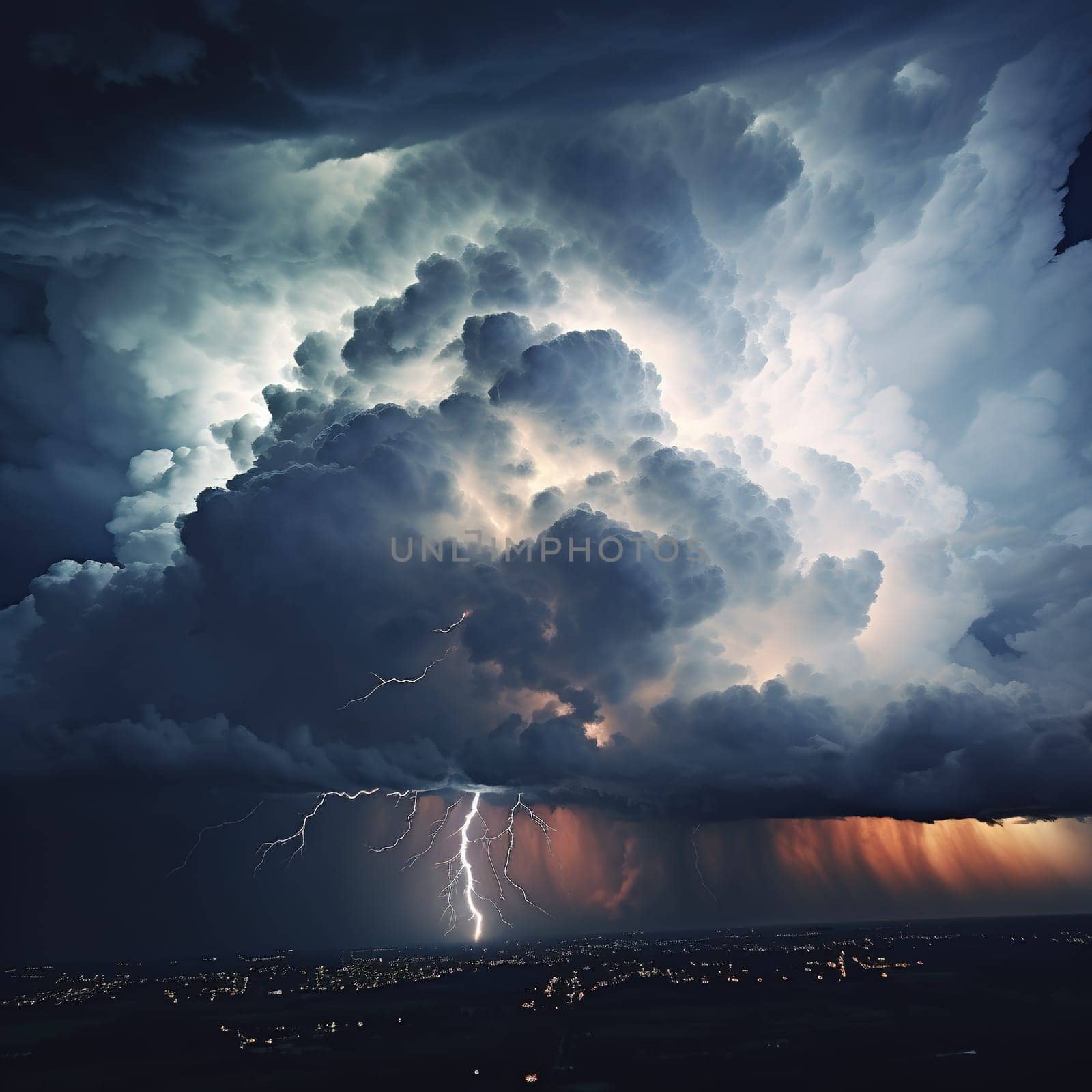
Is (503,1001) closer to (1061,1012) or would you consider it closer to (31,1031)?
(31,1031)

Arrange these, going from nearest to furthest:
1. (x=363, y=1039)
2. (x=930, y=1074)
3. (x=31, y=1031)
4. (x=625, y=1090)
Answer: (x=625, y=1090)
(x=930, y=1074)
(x=363, y=1039)
(x=31, y=1031)

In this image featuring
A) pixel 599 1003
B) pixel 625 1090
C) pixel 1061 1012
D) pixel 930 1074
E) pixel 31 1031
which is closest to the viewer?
pixel 625 1090

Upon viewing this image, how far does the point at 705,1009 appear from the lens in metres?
173

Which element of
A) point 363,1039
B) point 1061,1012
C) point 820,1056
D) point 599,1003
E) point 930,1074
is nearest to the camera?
point 930,1074

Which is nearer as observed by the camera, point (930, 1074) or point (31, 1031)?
point (930, 1074)

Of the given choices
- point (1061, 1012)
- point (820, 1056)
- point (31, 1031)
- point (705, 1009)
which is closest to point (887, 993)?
point (1061, 1012)

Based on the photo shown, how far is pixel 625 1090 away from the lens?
99.1 metres

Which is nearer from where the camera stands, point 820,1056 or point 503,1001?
point 820,1056

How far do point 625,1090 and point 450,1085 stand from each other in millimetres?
25067

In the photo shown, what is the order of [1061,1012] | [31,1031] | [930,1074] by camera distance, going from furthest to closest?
[31,1031] < [1061,1012] < [930,1074]

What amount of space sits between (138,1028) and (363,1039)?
67720 millimetres

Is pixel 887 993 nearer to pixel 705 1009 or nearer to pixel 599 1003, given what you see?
pixel 705 1009

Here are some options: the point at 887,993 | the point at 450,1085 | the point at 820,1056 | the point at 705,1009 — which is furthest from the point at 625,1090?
the point at 887,993

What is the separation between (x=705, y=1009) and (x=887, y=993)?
56.7 metres
